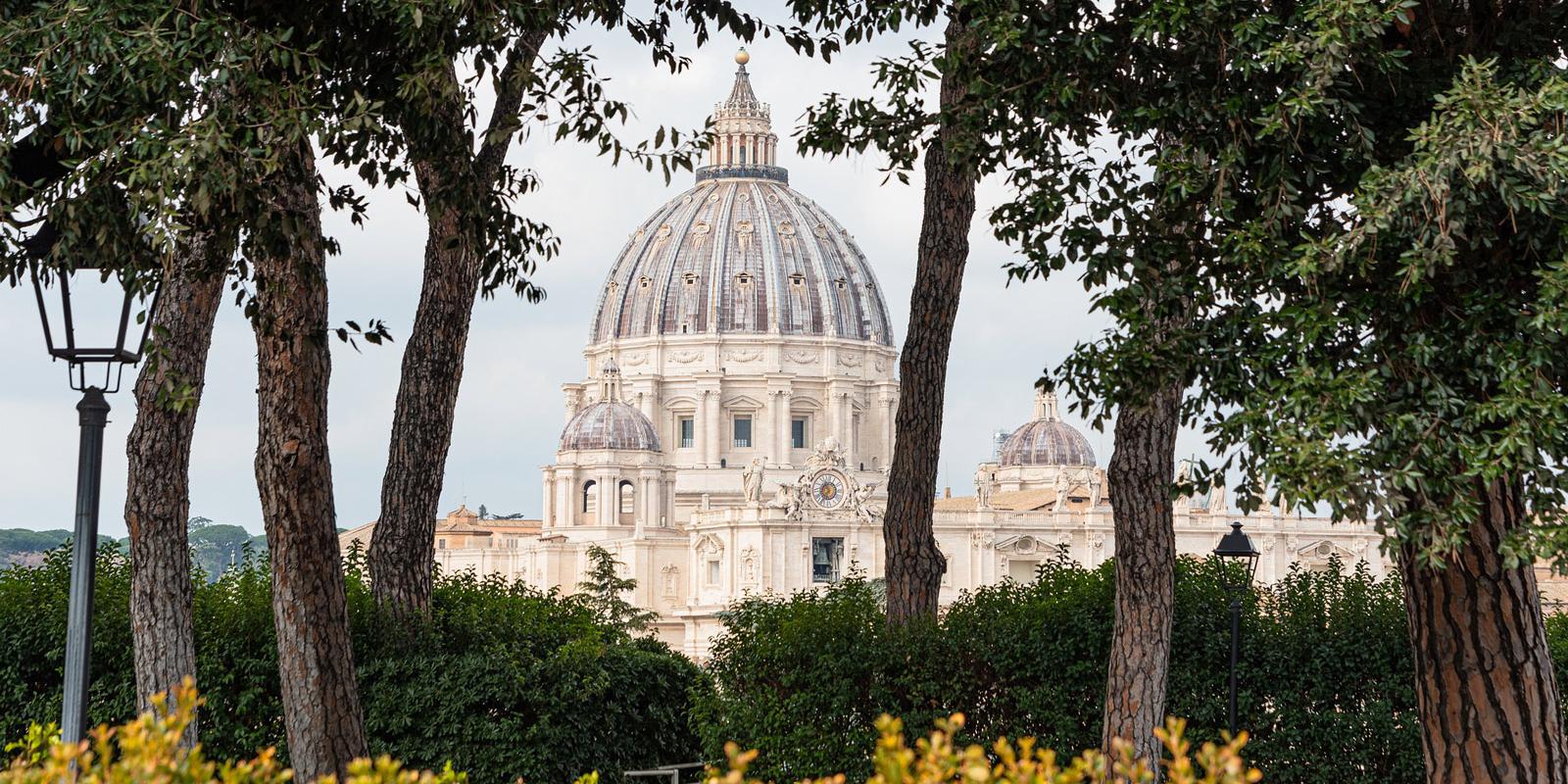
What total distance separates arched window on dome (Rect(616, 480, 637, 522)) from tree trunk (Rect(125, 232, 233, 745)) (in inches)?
3532

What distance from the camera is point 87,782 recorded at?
136 inches

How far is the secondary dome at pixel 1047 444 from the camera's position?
4365 inches

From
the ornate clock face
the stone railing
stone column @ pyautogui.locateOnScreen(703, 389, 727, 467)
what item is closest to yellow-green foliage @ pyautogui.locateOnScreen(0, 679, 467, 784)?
the ornate clock face

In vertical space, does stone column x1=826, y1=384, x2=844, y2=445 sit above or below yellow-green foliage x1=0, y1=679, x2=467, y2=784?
above

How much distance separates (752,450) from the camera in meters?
112

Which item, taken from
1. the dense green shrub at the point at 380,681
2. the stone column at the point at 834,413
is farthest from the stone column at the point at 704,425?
the dense green shrub at the point at 380,681

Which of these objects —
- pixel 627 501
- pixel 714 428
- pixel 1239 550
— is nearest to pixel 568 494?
pixel 627 501

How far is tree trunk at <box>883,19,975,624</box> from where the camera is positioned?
11.8 meters

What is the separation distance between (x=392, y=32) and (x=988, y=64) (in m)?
2.61

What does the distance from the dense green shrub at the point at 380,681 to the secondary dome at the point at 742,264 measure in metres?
103

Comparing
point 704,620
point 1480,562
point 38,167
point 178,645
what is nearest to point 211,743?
point 178,645

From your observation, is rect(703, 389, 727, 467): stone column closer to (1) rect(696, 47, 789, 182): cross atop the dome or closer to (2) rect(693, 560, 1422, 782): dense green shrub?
(1) rect(696, 47, 789, 182): cross atop the dome

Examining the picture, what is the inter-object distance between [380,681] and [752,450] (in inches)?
3994

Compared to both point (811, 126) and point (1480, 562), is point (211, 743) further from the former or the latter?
point (1480, 562)
